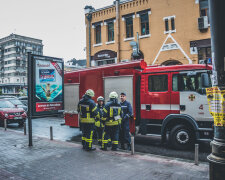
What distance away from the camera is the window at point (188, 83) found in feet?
23.0

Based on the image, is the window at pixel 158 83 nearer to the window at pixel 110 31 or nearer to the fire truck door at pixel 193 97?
the fire truck door at pixel 193 97

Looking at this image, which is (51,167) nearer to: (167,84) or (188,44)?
(167,84)

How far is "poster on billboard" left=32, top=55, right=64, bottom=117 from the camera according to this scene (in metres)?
7.80

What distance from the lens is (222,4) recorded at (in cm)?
296

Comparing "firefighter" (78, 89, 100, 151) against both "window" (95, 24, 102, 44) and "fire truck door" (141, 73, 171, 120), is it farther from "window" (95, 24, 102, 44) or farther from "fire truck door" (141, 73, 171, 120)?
"window" (95, 24, 102, 44)

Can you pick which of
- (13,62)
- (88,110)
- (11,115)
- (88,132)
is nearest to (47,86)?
(88,110)

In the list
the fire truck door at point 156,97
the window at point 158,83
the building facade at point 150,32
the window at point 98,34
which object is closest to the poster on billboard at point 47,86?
the fire truck door at point 156,97

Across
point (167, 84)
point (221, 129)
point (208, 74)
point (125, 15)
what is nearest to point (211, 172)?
point (221, 129)

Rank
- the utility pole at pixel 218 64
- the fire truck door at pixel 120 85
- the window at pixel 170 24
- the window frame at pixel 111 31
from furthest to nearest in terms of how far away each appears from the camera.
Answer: the window frame at pixel 111 31, the window at pixel 170 24, the fire truck door at pixel 120 85, the utility pole at pixel 218 64

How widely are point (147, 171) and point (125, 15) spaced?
1644 centimetres

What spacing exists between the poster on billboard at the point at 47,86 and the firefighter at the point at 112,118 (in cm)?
243

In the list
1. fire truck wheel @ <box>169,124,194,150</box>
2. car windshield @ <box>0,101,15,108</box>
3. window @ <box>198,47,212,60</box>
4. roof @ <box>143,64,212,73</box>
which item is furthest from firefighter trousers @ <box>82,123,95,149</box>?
window @ <box>198,47,212,60</box>

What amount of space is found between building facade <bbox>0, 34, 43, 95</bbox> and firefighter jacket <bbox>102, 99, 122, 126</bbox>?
82421 mm

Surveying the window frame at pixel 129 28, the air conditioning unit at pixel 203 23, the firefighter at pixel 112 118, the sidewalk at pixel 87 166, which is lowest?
the sidewalk at pixel 87 166
